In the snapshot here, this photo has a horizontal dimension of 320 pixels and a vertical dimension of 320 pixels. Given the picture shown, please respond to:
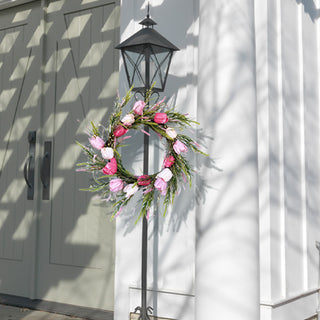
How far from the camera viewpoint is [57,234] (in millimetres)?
4207

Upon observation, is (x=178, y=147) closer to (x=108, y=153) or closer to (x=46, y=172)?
(x=108, y=153)

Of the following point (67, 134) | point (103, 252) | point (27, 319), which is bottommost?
point (27, 319)

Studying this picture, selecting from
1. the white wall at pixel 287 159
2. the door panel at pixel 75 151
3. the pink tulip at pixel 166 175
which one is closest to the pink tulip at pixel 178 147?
the pink tulip at pixel 166 175

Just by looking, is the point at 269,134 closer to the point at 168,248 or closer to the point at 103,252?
the point at 168,248

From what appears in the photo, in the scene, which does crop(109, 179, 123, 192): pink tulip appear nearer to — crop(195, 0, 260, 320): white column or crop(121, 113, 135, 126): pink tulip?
crop(121, 113, 135, 126): pink tulip

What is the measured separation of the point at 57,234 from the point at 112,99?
46.2 inches

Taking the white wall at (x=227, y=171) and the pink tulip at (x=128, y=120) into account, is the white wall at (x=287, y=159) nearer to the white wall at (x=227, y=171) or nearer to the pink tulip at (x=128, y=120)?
the white wall at (x=227, y=171)

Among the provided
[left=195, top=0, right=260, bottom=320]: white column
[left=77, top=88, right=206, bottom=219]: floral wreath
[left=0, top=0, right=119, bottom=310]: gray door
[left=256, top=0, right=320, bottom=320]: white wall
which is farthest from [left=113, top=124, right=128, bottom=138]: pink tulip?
[left=0, top=0, right=119, bottom=310]: gray door

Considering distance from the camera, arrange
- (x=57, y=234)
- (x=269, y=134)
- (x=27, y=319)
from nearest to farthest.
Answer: (x=269, y=134), (x=27, y=319), (x=57, y=234)

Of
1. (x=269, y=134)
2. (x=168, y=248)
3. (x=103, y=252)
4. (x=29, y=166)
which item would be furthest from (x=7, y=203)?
(x=269, y=134)

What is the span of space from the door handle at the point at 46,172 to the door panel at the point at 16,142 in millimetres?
149

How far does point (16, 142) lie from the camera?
4.64 meters

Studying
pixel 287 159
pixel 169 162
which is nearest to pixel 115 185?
pixel 169 162

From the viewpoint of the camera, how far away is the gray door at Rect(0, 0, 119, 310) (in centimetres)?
397
